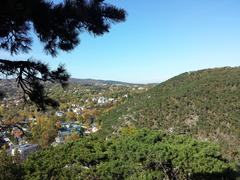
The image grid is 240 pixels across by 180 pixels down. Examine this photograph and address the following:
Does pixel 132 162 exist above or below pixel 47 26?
below

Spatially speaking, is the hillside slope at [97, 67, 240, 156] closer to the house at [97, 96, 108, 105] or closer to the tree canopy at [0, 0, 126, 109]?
the tree canopy at [0, 0, 126, 109]

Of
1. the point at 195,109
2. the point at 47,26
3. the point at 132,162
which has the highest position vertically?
the point at 47,26

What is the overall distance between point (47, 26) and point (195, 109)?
51.6 metres

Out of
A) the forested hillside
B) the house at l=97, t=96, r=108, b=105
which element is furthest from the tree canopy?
A: the house at l=97, t=96, r=108, b=105

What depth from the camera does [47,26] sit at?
457 centimetres

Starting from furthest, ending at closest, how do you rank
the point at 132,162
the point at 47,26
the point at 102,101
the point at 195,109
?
the point at 102,101, the point at 195,109, the point at 132,162, the point at 47,26

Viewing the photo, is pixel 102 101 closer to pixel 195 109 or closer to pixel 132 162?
pixel 195 109

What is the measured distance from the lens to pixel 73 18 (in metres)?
4.52

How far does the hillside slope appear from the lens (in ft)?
158

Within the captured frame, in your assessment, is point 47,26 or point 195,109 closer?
point 47,26

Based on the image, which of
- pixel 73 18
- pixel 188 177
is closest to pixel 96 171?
pixel 188 177

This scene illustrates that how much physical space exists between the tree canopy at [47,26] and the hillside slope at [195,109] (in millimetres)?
37962

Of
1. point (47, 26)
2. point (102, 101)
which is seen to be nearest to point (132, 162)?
point (47, 26)

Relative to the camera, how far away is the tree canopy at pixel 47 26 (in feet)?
13.6
